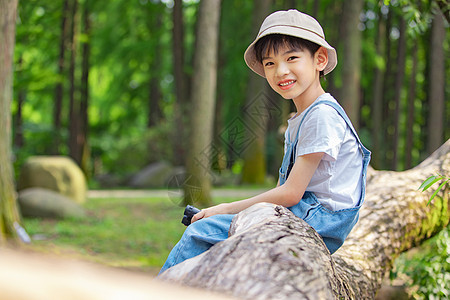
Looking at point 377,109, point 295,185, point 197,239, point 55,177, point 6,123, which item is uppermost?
point 295,185

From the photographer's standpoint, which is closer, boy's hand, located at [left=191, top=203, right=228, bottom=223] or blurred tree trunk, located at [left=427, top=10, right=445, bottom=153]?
boy's hand, located at [left=191, top=203, right=228, bottom=223]

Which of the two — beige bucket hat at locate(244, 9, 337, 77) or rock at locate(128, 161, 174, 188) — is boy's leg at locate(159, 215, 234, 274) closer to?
beige bucket hat at locate(244, 9, 337, 77)

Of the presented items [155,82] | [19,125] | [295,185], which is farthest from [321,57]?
[19,125]

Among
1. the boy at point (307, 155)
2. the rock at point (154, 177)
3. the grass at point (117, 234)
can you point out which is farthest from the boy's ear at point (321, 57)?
the rock at point (154, 177)

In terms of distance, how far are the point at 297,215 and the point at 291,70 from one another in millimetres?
702

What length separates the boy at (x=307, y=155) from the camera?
7.57 ft

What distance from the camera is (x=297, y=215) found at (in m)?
2.43

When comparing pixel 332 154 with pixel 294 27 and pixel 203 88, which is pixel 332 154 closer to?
pixel 294 27

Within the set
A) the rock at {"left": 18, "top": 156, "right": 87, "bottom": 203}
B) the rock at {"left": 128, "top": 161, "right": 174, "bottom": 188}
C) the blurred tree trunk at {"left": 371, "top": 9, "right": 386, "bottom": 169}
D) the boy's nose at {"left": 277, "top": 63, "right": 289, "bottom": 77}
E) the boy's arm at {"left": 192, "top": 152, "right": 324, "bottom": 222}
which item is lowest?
the rock at {"left": 128, "top": 161, "right": 174, "bottom": 188}

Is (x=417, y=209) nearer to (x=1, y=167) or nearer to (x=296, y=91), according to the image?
(x=296, y=91)

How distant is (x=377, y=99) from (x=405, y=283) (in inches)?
551

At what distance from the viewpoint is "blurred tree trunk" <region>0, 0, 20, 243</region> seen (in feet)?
20.9

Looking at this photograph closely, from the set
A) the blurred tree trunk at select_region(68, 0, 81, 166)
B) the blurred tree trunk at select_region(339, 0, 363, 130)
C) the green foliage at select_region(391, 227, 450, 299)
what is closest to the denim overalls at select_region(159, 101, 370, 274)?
the green foliage at select_region(391, 227, 450, 299)

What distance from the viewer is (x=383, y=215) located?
357 centimetres
